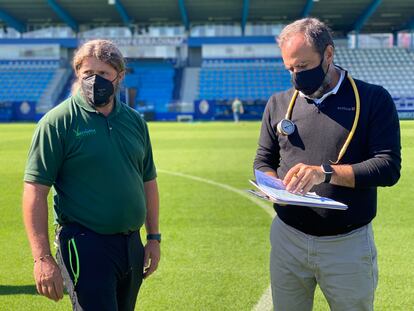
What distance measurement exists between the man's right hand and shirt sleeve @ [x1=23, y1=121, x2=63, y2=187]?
38cm

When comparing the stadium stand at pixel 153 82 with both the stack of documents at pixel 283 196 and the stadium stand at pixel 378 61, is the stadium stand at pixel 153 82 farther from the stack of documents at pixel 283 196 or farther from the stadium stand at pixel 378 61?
the stack of documents at pixel 283 196

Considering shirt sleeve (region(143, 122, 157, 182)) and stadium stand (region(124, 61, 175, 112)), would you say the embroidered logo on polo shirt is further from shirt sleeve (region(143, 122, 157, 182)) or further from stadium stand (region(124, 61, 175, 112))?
stadium stand (region(124, 61, 175, 112))

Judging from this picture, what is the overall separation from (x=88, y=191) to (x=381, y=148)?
4.62 ft

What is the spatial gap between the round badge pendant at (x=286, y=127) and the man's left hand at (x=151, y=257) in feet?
3.29

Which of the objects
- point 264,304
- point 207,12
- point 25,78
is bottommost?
point 25,78

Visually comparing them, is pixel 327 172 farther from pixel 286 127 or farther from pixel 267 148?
pixel 267 148

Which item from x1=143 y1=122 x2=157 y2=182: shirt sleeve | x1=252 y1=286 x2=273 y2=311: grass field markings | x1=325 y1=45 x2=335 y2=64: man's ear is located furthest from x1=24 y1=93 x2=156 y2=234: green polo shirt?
x1=252 y1=286 x2=273 y2=311: grass field markings

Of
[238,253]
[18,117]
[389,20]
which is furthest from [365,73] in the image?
[238,253]

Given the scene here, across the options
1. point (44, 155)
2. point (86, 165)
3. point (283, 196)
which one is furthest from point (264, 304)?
point (44, 155)

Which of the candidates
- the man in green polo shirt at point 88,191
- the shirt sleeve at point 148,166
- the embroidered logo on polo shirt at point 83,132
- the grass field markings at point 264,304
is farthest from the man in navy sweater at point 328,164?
the grass field markings at point 264,304

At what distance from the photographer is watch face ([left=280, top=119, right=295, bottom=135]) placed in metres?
2.63

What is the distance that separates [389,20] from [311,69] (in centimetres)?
4306

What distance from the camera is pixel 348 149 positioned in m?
2.55

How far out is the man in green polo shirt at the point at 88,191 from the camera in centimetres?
249
